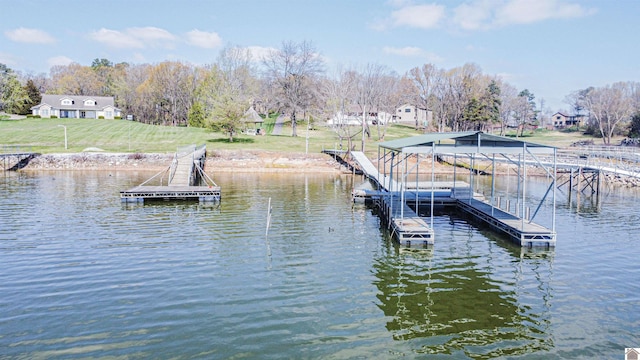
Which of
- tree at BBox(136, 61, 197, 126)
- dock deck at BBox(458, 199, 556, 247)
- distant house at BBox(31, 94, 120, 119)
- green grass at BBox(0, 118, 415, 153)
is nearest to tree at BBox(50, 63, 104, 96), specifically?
distant house at BBox(31, 94, 120, 119)

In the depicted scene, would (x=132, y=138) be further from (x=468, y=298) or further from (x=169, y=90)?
(x=468, y=298)

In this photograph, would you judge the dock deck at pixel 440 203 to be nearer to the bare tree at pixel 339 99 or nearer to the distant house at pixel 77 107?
the bare tree at pixel 339 99

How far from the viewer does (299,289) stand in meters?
15.5

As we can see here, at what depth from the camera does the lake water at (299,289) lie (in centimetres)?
1180

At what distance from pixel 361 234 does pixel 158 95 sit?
8686cm

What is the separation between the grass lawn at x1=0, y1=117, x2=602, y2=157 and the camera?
201 ft

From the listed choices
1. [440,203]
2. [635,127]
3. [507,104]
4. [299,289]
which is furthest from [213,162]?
[507,104]

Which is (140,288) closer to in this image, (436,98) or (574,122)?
(436,98)

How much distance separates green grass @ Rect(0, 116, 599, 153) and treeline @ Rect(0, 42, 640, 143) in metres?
3.53

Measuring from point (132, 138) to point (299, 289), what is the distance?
2388 inches

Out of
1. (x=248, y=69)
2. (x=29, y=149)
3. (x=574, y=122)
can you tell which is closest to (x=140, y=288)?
(x=29, y=149)

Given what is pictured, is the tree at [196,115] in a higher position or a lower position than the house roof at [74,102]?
lower

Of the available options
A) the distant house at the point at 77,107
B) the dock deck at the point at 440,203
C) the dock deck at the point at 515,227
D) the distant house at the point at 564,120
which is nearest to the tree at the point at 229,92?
the distant house at the point at 77,107

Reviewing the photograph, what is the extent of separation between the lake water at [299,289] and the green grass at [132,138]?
1380 inches
